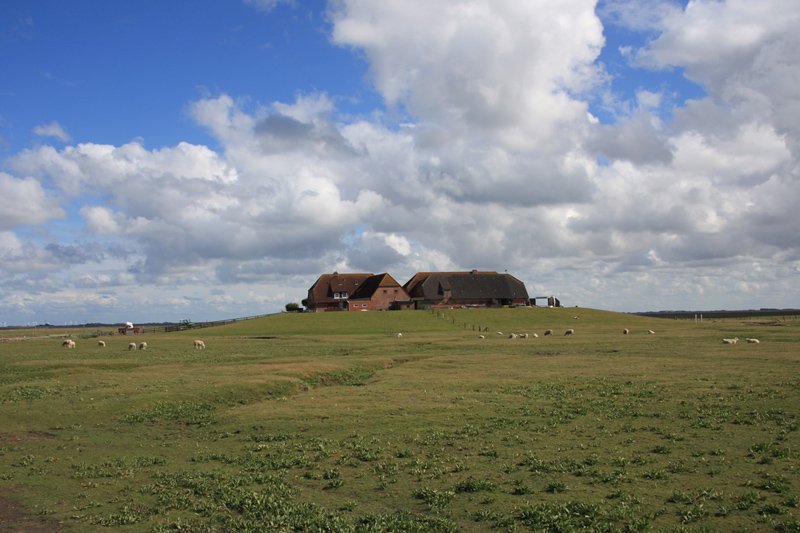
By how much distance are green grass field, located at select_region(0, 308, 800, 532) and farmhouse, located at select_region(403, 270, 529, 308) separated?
102406 mm

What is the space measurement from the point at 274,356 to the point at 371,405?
30.7 meters

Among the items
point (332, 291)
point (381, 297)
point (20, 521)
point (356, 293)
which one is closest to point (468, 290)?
point (381, 297)

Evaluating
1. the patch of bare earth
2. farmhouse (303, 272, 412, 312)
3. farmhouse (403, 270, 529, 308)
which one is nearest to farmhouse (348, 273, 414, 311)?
farmhouse (303, 272, 412, 312)

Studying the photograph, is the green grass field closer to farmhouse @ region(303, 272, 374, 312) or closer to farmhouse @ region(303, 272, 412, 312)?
farmhouse @ region(303, 272, 412, 312)

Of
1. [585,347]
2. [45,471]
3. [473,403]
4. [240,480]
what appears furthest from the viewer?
[585,347]

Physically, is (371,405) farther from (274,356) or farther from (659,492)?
(274,356)

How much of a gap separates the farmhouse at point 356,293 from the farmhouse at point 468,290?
5.53 meters

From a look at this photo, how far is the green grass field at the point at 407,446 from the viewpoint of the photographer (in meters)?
15.3

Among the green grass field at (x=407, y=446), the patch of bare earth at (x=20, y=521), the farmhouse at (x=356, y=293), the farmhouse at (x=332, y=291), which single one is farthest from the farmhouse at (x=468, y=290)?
the patch of bare earth at (x=20, y=521)

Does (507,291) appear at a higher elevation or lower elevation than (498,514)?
higher

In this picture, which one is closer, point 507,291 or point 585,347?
point 585,347

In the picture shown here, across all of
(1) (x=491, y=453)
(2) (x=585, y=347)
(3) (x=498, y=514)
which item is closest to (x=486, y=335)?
(2) (x=585, y=347)

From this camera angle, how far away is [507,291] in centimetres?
15438

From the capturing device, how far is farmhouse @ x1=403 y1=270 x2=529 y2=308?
15212 cm
